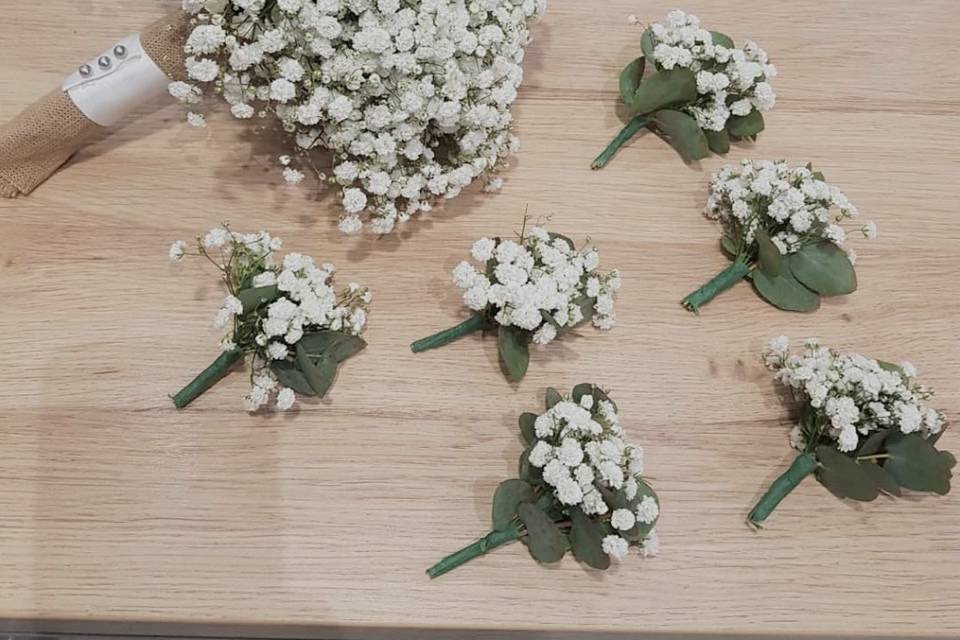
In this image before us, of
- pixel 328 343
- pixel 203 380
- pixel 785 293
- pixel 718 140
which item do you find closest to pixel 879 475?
pixel 785 293

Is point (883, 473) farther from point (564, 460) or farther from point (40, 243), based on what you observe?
point (40, 243)

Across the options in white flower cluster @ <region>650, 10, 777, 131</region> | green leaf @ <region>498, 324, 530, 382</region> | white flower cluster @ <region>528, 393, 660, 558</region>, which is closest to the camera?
white flower cluster @ <region>528, 393, 660, 558</region>

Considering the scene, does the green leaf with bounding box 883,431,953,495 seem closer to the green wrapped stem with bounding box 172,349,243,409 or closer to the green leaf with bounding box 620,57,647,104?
the green leaf with bounding box 620,57,647,104

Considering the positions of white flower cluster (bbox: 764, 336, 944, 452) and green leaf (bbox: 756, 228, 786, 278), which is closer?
white flower cluster (bbox: 764, 336, 944, 452)

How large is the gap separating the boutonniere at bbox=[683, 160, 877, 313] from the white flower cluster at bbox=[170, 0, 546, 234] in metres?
0.28

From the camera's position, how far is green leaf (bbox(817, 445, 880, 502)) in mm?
809

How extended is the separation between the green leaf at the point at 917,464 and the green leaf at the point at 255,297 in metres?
0.60

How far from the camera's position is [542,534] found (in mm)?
763

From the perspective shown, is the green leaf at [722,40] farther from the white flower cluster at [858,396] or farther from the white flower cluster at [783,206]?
the white flower cluster at [858,396]

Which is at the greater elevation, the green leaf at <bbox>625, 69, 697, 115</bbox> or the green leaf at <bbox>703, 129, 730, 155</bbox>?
the green leaf at <bbox>625, 69, 697, 115</bbox>

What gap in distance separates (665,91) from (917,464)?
483 millimetres

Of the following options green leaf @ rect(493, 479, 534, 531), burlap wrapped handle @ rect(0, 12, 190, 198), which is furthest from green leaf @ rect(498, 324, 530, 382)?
burlap wrapped handle @ rect(0, 12, 190, 198)

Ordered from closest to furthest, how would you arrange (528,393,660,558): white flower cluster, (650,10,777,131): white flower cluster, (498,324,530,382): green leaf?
(528,393,660,558): white flower cluster, (498,324,530,382): green leaf, (650,10,777,131): white flower cluster

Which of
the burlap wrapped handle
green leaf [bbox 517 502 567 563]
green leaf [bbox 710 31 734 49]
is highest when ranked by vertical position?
the burlap wrapped handle
